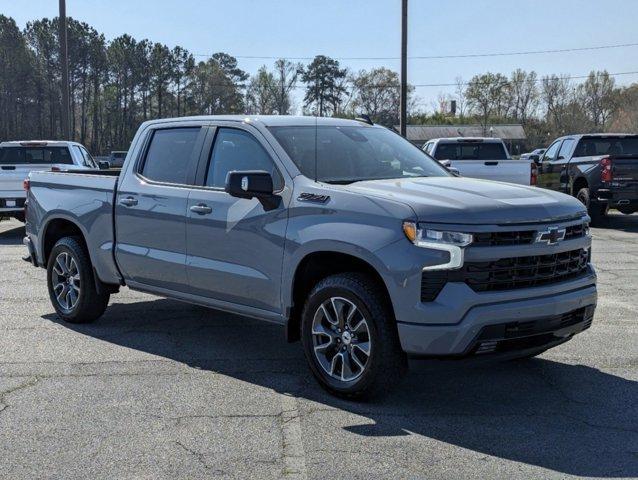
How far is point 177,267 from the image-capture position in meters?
6.40

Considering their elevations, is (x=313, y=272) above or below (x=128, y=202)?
below

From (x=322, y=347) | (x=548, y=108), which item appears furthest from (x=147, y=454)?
(x=548, y=108)

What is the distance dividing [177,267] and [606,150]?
45.6ft

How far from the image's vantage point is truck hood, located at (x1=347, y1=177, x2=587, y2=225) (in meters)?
4.78

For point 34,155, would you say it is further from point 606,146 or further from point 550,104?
point 550,104

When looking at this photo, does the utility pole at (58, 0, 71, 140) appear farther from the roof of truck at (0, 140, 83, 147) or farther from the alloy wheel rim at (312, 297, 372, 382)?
the alloy wheel rim at (312, 297, 372, 382)

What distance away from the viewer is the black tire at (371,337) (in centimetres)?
493

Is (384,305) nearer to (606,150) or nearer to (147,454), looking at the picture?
(147,454)

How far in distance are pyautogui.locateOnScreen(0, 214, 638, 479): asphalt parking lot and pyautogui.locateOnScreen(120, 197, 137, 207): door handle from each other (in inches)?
47.6

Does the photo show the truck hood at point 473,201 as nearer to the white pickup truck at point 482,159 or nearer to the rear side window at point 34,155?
the white pickup truck at point 482,159

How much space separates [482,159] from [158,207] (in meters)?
11.9

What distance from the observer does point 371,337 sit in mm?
4965

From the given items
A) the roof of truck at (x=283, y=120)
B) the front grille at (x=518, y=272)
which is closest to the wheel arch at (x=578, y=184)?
the roof of truck at (x=283, y=120)

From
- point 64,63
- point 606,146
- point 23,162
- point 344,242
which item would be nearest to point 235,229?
point 344,242
